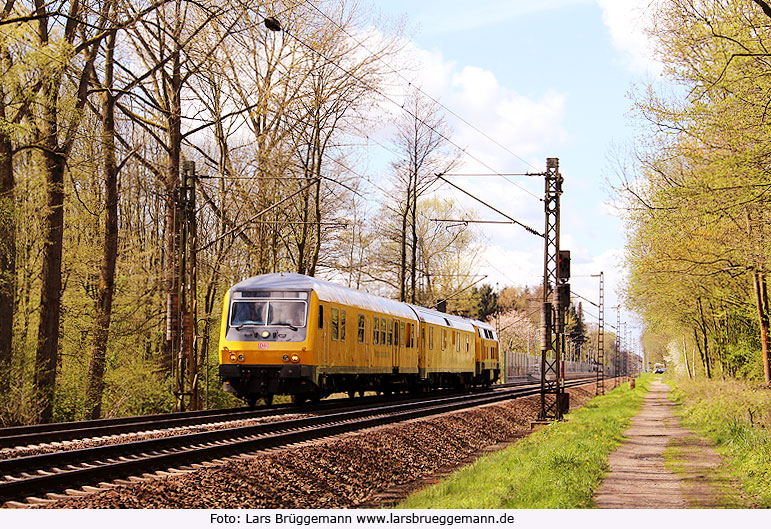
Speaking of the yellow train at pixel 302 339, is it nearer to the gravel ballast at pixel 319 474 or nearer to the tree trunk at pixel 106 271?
the gravel ballast at pixel 319 474

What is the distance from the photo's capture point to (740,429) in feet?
62.8

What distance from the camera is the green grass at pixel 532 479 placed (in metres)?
10.8

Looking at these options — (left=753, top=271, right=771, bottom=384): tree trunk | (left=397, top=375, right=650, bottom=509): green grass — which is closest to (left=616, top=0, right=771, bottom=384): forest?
(left=753, top=271, right=771, bottom=384): tree trunk

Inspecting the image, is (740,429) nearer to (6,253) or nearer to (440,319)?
(6,253)

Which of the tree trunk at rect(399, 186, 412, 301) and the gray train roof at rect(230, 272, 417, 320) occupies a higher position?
the tree trunk at rect(399, 186, 412, 301)

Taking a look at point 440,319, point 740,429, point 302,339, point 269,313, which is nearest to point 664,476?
point 740,429

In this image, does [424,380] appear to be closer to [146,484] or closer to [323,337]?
[323,337]

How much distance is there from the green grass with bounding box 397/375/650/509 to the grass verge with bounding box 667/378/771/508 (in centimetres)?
210

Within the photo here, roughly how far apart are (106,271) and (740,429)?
17.2m

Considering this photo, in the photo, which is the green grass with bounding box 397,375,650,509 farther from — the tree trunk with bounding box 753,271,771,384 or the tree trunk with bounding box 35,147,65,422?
the tree trunk with bounding box 35,147,65,422

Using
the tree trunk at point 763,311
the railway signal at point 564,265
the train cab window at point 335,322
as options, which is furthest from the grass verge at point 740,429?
the train cab window at point 335,322

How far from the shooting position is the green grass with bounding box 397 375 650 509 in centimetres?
1083

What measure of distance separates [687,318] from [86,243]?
2731 centimetres

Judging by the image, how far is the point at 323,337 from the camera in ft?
75.7
